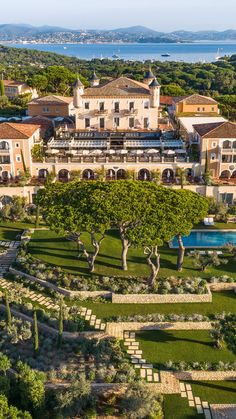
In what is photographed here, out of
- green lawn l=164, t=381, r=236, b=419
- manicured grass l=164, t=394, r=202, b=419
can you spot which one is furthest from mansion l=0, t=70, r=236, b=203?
manicured grass l=164, t=394, r=202, b=419

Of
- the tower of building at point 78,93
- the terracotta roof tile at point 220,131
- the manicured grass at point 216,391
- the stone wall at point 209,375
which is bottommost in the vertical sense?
the manicured grass at point 216,391

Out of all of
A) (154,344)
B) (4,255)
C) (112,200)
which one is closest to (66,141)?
(4,255)

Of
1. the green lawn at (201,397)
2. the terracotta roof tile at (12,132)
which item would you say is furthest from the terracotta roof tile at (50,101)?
the green lawn at (201,397)

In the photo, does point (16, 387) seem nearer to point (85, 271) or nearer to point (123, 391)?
point (123, 391)

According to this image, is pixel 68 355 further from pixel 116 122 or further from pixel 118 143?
pixel 116 122

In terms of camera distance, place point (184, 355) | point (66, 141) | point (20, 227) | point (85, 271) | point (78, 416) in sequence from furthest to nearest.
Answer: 1. point (66, 141)
2. point (20, 227)
3. point (85, 271)
4. point (184, 355)
5. point (78, 416)

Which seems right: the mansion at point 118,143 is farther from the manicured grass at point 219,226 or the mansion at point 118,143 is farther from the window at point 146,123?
the manicured grass at point 219,226
